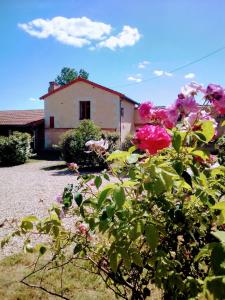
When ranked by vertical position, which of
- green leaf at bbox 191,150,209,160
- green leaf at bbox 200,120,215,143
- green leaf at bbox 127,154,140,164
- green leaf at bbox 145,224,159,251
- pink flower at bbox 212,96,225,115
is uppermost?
pink flower at bbox 212,96,225,115

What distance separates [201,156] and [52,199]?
27.3ft

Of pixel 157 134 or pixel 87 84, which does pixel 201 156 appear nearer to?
pixel 157 134

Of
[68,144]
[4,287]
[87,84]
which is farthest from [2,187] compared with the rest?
[87,84]

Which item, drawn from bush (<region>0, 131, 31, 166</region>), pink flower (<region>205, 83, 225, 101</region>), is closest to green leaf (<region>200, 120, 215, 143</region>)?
pink flower (<region>205, 83, 225, 101</region>)

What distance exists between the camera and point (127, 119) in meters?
25.5

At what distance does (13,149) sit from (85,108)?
8062 millimetres

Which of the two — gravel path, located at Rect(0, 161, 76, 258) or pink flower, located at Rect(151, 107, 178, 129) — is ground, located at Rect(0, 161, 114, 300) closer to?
gravel path, located at Rect(0, 161, 76, 258)

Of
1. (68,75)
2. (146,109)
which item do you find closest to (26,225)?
(146,109)

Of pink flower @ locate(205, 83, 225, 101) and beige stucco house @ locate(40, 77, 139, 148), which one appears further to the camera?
beige stucco house @ locate(40, 77, 139, 148)

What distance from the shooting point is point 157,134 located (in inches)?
58.4

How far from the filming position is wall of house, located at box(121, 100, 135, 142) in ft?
80.7

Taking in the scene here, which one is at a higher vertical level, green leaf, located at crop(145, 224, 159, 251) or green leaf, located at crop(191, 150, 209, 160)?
green leaf, located at crop(191, 150, 209, 160)

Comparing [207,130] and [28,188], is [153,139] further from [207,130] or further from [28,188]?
[28,188]

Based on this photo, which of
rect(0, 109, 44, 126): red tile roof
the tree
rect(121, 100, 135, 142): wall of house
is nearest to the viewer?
rect(121, 100, 135, 142): wall of house
